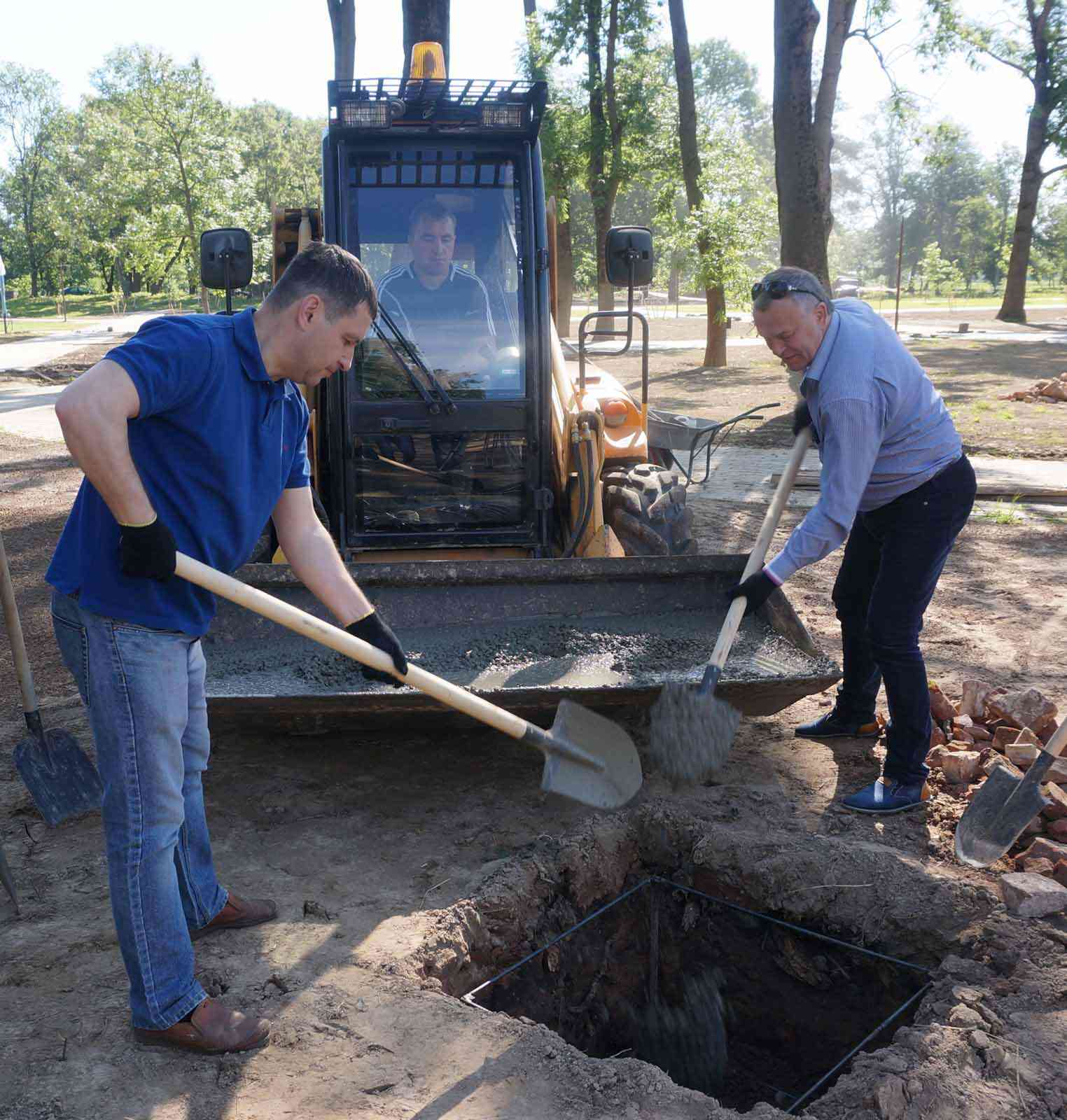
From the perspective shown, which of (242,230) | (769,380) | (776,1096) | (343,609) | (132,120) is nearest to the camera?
(343,609)

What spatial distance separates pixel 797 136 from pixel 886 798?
10604 millimetres

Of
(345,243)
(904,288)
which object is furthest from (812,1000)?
(904,288)

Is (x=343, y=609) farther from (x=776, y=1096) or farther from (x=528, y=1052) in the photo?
(x=776, y=1096)

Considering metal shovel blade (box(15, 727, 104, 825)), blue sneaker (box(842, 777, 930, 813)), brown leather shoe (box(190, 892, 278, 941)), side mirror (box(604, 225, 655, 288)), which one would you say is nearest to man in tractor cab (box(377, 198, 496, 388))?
side mirror (box(604, 225, 655, 288))

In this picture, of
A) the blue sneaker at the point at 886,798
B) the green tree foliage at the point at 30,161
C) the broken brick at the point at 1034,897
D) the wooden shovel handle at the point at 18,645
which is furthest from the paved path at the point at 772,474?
the green tree foliage at the point at 30,161

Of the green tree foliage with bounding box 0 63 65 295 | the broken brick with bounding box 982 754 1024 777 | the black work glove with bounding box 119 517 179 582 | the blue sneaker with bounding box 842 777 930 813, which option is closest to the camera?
the black work glove with bounding box 119 517 179 582

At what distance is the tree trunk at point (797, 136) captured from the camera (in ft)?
41.7

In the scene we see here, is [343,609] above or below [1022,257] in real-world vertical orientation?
below

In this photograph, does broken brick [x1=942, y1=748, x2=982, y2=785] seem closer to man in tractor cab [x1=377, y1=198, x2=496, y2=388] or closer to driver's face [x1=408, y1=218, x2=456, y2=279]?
man in tractor cab [x1=377, y1=198, x2=496, y2=388]

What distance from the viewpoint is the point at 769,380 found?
794 inches

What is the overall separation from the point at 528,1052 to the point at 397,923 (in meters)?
0.74

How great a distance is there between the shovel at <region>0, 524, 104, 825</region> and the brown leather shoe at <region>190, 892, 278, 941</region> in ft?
2.80

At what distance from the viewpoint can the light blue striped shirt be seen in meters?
3.87

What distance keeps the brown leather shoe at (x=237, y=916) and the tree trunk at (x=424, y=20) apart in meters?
11.4
